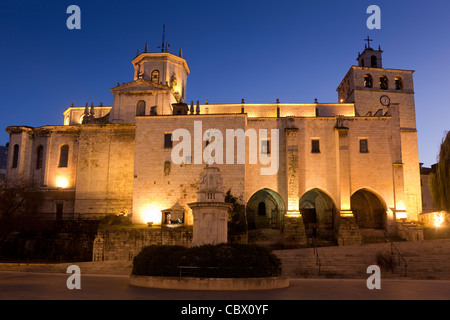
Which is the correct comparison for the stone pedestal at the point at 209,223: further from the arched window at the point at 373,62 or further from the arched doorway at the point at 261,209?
the arched window at the point at 373,62

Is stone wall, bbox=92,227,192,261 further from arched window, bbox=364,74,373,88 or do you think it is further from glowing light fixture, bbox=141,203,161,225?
arched window, bbox=364,74,373,88

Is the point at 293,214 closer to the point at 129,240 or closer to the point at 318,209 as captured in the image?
the point at 318,209

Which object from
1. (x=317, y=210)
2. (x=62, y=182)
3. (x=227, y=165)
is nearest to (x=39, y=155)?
(x=62, y=182)

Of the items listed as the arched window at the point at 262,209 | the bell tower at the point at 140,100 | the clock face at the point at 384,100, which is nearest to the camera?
the bell tower at the point at 140,100

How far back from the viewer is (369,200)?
40.0 m

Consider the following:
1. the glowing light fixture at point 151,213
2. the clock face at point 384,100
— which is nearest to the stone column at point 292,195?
the glowing light fixture at point 151,213

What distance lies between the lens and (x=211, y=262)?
48.3ft

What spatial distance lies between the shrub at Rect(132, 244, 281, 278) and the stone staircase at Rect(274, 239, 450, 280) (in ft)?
26.8

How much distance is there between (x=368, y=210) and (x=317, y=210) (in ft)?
16.3

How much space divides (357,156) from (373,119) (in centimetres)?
384

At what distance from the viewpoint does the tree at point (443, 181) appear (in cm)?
3353
